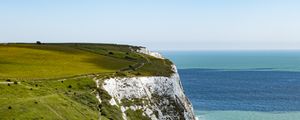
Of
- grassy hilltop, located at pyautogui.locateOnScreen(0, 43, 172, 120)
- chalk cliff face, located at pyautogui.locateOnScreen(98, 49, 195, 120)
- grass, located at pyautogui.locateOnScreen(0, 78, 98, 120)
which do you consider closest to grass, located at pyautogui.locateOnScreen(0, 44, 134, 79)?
grassy hilltop, located at pyautogui.locateOnScreen(0, 43, 172, 120)

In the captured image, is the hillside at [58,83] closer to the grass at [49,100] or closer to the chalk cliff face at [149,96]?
the grass at [49,100]

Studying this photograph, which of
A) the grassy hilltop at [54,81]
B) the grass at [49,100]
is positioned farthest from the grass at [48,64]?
the grass at [49,100]

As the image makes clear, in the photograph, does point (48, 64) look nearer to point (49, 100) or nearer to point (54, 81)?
point (54, 81)

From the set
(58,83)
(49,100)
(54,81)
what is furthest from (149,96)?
(49,100)

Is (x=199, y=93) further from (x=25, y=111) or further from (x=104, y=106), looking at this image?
(x=25, y=111)

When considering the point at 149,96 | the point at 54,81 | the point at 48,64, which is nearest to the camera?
the point at 54,81

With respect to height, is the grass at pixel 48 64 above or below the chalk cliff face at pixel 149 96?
above

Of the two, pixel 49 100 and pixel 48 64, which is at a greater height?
pixel 48 64
